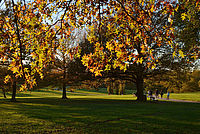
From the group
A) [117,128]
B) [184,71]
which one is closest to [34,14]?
[117,128]

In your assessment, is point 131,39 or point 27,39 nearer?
point 27,39

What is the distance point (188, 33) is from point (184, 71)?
7.89 m

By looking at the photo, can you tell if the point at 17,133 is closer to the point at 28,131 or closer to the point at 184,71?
the point at 28,131

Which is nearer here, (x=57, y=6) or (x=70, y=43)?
(x=57, y=6)

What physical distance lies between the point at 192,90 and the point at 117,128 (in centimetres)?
7163

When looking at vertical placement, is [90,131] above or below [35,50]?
below

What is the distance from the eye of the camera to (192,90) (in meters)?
73.9

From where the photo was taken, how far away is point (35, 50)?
7.07 m

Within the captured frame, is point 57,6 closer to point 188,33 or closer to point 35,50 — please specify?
point 35,50

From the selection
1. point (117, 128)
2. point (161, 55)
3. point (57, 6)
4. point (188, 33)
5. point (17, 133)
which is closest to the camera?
point (57, 6)

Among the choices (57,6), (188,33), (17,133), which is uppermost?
(188,33)

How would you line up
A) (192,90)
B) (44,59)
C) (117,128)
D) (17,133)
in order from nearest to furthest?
(44,59)
(17,133)
(117,128)
(192,90)

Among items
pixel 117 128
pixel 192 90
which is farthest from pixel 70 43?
pixel 192 90

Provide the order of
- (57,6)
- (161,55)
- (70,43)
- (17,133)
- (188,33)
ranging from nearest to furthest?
(57,6) → (17,133) → (188,33) → (161,55) → (70,43)
